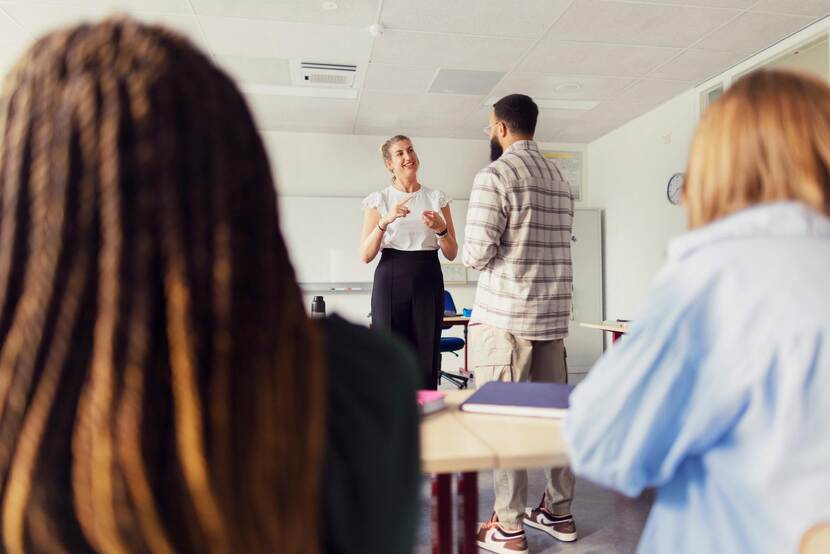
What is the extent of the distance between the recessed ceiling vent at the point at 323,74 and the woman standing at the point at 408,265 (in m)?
1.68

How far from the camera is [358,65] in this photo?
3910mm

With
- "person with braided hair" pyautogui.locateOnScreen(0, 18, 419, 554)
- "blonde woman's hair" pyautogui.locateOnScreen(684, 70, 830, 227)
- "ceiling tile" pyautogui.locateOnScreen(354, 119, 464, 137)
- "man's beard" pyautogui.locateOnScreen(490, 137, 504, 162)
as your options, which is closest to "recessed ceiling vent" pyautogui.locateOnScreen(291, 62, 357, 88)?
"ceiling tile" pyautogui.locateOnScreen(354, 119, 464, 137)

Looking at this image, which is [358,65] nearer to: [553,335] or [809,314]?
[553,335]

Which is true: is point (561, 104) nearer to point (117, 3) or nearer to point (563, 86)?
point (563, 86)

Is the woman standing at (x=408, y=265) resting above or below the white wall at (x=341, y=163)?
below

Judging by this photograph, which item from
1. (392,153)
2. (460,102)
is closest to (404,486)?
(392,153)

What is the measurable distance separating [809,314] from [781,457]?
177 mm

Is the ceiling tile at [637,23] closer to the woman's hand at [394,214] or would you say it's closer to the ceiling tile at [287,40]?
the ceiling tile at [287,40]

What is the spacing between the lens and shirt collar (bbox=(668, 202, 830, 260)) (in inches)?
28.1

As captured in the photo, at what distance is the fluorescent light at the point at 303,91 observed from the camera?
4.38 m

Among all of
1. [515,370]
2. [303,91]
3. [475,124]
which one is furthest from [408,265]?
[475,124]

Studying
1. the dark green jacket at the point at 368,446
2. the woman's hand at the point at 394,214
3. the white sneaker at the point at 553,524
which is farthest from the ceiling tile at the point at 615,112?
the dark green jacket at the point at 368,446

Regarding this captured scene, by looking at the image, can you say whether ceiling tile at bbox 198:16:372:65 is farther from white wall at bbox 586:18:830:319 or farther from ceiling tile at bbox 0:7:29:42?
white wall at bbox 586:18:830:319

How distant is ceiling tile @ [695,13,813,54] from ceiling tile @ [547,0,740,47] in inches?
3.8
